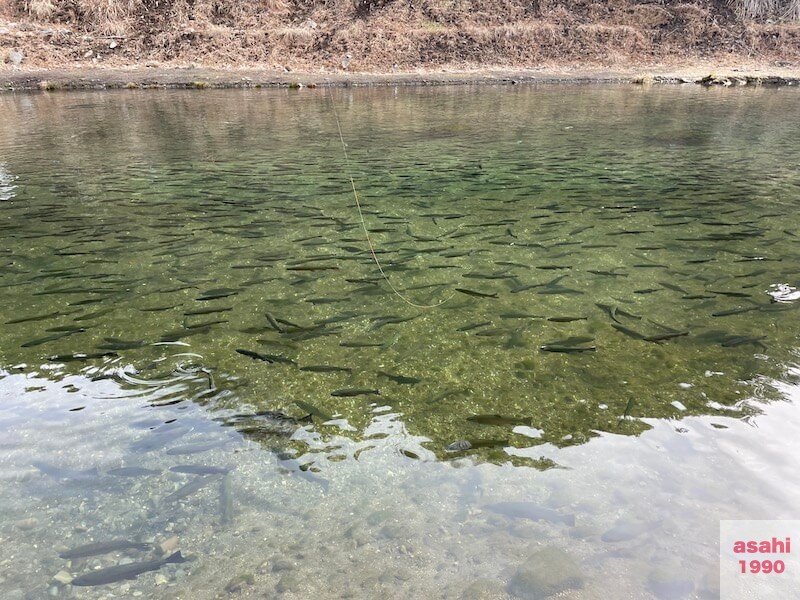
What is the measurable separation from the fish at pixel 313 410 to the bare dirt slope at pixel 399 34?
37092 mm

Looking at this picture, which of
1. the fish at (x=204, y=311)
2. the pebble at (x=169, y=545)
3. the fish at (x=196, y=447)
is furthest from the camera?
the fish at (x=204, y=311)

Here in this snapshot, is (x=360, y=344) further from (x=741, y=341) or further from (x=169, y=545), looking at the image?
(x=741, y=341)

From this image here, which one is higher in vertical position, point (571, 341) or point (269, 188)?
point (269, 188)

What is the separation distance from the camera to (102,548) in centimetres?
296

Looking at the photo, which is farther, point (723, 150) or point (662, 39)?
point (662, 39)

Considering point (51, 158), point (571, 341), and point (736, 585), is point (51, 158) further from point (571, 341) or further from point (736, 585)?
point (736, 585)

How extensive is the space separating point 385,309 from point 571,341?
1.98 meters

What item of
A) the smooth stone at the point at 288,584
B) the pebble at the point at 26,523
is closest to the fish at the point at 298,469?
the smooth stone at the point at 288,584

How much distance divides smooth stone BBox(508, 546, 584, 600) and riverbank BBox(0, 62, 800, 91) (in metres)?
33.9

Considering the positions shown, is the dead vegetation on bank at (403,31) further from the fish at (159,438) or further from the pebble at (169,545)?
the pebble at (169,545)

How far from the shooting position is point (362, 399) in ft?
14.3

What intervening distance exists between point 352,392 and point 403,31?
135 ft

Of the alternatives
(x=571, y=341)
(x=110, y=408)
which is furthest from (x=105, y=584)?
(x=571, y=341)

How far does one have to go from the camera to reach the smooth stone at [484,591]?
2.71 metres
